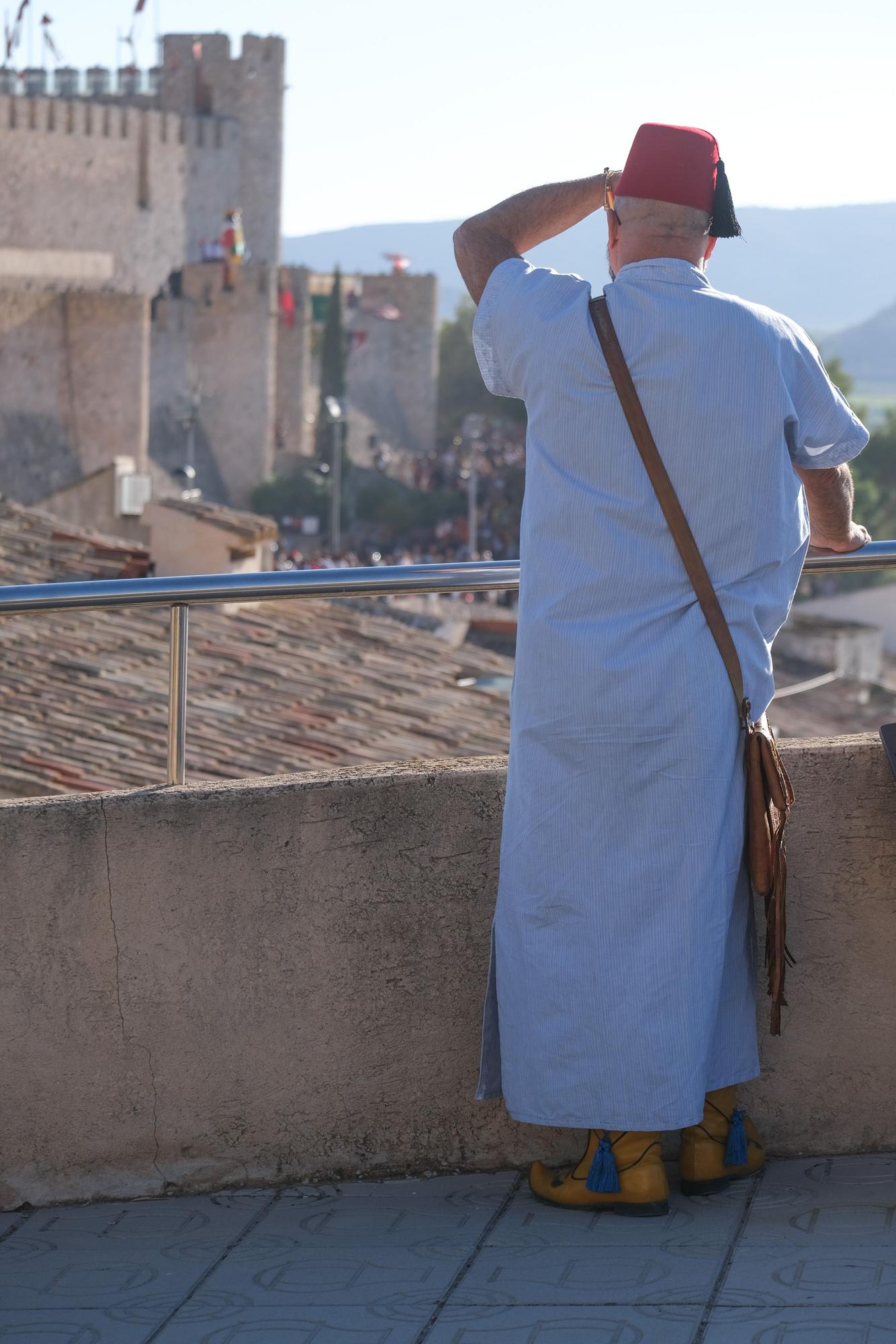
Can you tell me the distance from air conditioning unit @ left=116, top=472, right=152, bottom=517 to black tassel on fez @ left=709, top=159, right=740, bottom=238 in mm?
16269

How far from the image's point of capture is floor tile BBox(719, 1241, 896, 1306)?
223 centimetres

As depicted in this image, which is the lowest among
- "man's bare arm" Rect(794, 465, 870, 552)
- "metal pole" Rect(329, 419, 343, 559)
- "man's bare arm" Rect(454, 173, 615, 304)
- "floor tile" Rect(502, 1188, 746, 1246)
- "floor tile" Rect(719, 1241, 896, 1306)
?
"metal pole" Rect(329, 419, 343, 559)

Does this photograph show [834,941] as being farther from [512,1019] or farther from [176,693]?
[176,693]

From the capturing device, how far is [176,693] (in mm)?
2750

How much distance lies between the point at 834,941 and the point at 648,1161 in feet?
1.54

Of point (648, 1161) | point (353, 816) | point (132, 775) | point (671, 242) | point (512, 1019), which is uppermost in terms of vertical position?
point (671, 242)

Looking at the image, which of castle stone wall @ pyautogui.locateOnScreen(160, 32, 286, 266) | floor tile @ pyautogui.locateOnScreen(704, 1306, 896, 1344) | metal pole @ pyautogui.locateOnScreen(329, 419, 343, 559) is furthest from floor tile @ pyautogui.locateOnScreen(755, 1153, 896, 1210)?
castle stone wall @ pyautogui.locateOnScreen(160, 32, 286, 266)

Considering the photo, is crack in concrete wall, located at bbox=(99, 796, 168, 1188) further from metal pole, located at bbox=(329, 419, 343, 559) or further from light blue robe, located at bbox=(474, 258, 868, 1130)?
metal pole, located at bbox=(329, 419, 343, 559)

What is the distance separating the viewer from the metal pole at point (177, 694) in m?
2.75

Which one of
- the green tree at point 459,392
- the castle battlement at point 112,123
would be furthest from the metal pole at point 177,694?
the green tree at point 459,392

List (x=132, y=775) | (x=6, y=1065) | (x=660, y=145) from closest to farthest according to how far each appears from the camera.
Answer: (x=660, y=145)
(x=6, y=1065)
(x=132, y=775)

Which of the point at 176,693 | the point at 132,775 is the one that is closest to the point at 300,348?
the point at 132,775

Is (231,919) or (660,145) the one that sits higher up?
(660,145)

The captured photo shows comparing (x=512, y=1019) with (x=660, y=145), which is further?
(x=512, y=1019)
